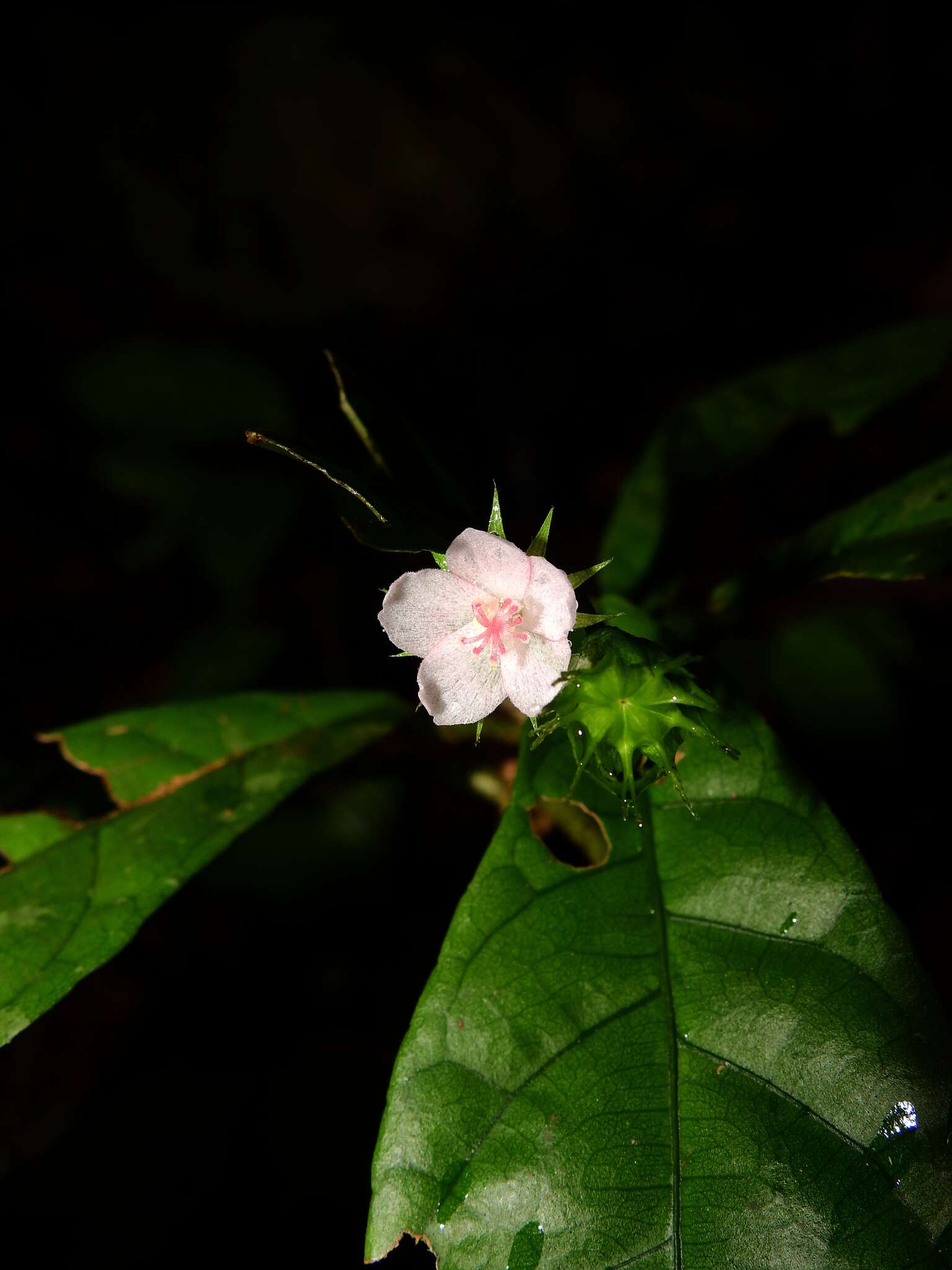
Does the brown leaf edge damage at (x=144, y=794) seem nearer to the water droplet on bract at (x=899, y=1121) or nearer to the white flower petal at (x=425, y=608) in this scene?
the white flower petal at (x=425, y=608)

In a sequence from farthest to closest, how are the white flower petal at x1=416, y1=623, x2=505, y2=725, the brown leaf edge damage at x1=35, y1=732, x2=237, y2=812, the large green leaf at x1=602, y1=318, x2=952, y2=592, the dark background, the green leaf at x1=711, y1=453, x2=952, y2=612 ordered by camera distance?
1. the dark background
2. the large green leaf at x1=602, y1=318, x2=952, y2=592
3. the brown leaf edge damage at x1=35, y1=732, x2=237, y2=812
4. the green leaf at x1=711, y1=453, x2=952, y2=612
5. the white flower petal at x1=416, y1=623, x2=505, y2=725

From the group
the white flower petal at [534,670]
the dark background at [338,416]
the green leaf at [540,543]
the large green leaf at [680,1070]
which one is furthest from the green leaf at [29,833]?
the green leaf at [540,543]

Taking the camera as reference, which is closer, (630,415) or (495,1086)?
(495,1086)

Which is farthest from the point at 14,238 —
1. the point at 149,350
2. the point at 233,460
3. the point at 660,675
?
the point at 660,675

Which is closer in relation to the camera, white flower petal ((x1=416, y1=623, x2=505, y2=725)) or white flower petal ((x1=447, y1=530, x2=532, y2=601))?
white flower petal ((x1=447, y1=530, x2=532, y2=601))

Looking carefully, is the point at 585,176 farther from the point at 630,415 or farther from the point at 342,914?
the point at 342,914

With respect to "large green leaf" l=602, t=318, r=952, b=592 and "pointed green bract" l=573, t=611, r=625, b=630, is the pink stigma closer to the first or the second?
"pointed green bract" l=573, t=611, r=625, b=630

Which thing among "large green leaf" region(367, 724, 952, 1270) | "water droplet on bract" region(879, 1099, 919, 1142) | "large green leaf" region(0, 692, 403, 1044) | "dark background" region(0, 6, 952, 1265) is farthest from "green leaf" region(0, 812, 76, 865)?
"water droplet on bract" region(879, 1099, 919, 1142)
